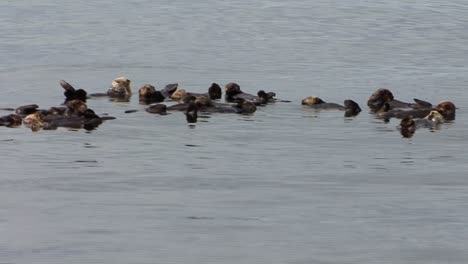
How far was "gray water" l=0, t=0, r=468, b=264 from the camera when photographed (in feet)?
62.7

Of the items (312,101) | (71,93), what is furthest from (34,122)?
(312,101)

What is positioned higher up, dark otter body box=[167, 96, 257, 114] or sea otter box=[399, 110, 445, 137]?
dark otter body box=[167, 96, 257, 114]

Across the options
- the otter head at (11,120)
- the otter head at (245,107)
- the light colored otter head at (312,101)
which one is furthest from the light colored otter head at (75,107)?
the light colored otter head at (312,101)

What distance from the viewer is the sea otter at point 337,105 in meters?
30.6

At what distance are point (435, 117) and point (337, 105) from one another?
251 centimetres

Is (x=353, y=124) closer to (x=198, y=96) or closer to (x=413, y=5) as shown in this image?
(x=198, y=96)

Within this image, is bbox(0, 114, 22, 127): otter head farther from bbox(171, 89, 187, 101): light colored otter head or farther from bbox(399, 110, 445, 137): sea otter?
bbox(399, 110, 445, 137): sea otter

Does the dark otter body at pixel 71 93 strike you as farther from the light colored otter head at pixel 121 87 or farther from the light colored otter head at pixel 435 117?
the light colored otter head at pixel 435 117

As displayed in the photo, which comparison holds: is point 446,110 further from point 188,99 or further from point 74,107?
point 74,107

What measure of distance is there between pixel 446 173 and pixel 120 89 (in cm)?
1086

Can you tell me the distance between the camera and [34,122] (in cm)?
2748

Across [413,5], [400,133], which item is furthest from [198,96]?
[413,5]

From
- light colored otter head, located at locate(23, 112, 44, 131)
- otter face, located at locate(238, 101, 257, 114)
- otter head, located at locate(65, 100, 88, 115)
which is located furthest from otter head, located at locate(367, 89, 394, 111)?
light colored otter head, located at locate(23, 112, 44, 131)

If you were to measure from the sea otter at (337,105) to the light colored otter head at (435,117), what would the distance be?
6.01 ft
